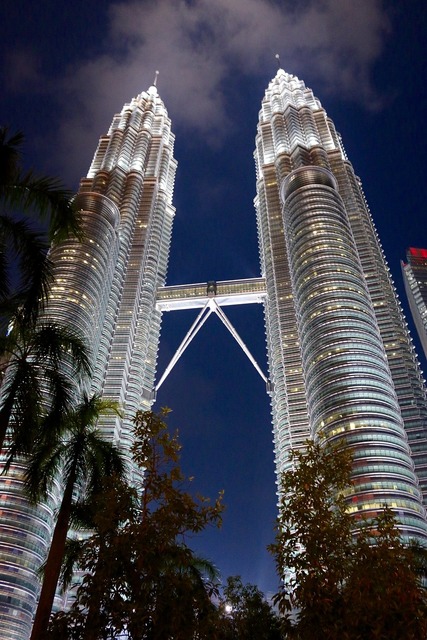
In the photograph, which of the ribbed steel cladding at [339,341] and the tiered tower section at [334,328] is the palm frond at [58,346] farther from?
the ribbed steel cladding at [339,341]

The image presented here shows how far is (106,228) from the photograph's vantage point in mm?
145750

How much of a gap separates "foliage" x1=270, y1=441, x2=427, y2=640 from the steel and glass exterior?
68963mm

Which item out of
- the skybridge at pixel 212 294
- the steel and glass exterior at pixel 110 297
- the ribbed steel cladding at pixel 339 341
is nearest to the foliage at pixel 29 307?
the steel and glass exterior at pixel 110 297

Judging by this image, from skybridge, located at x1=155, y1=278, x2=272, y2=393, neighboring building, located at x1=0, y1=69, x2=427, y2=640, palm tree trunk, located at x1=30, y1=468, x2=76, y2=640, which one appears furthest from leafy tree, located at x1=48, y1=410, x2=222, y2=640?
skybridge, located at x1=155, y1=278, x2=272, y2=393

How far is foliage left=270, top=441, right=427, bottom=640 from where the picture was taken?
41.9ft

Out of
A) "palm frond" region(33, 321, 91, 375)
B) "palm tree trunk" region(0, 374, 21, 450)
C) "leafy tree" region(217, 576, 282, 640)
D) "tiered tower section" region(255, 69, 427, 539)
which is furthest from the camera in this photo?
"tiered tower section" region(255, 69, 427, 539)

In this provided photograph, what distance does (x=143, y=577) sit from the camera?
14.7 meters

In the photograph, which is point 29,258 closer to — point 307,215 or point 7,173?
point 7,173

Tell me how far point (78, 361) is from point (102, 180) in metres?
169

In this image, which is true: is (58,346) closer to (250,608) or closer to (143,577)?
(143,577)

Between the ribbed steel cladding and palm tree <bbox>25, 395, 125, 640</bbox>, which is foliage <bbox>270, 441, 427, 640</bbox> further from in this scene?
the ribbed steel cladding

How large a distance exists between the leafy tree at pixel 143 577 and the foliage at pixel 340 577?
2.31 meters

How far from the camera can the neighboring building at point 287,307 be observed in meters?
93.6

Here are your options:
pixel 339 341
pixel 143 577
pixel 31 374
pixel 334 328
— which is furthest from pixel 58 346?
pixel 334 328
